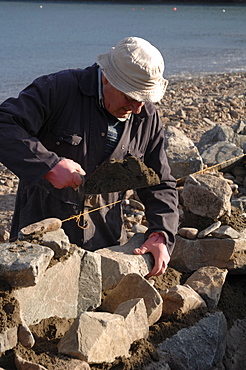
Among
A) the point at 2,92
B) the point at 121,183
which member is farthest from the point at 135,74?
the point at 2,92

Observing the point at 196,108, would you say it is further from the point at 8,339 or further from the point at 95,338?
the point at 8,339

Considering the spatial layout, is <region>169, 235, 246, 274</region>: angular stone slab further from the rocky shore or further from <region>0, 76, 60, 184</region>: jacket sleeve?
<region>0, 76, 60, 184</region>: jacket sleeve

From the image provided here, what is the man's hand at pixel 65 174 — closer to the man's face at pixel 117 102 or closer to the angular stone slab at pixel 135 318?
the man's face at pixel 117 102

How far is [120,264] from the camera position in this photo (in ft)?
12.0

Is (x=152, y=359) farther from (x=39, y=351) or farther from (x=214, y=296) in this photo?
(x=214, y=296)

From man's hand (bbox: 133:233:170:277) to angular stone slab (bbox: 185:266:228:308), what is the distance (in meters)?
0.26

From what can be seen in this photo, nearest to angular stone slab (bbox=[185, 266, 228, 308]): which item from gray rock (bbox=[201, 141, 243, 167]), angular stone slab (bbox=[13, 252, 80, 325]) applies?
angular stone slab (bbox=[13, 252, 80, 325])

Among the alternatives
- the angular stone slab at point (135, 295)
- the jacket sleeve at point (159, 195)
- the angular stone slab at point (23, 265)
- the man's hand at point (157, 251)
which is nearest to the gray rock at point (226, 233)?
the jacket sleeve at point (159, 195)

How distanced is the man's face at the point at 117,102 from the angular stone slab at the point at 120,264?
39.9 inches

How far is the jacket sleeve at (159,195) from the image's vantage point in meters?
3.99

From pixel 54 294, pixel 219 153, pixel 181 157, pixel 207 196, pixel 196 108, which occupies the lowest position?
pixel 196 108

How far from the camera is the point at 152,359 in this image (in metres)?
3.02

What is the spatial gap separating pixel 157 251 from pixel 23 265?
132cm

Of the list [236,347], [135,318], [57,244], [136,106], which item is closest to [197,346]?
[135,318]
